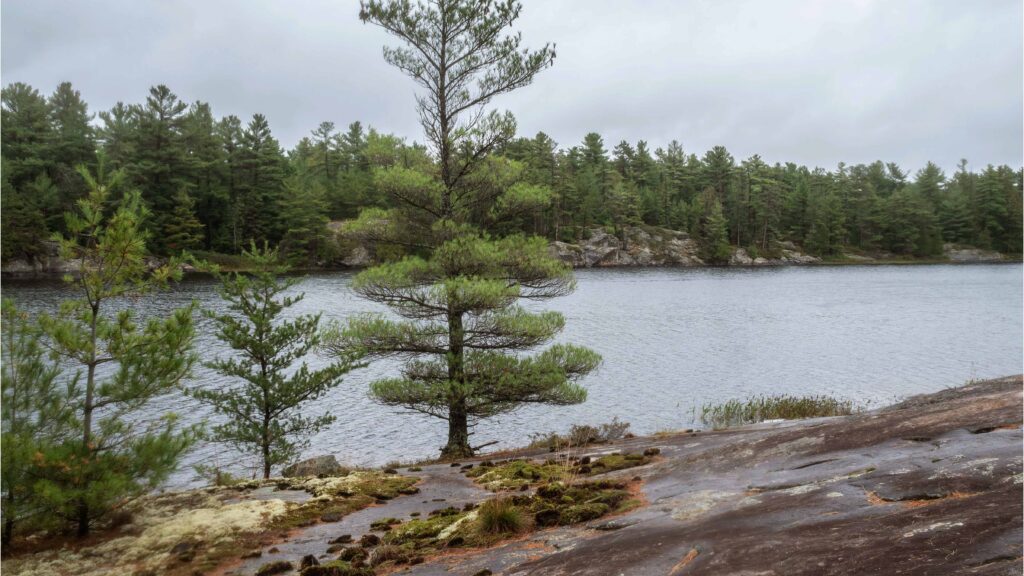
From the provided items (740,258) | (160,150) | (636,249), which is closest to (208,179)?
(160,150)

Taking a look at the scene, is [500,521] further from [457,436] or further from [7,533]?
[457,436]

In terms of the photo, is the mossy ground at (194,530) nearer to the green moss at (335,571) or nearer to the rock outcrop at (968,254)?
the green moss at (335,571)

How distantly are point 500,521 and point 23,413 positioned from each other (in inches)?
250

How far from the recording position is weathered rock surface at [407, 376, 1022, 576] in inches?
150

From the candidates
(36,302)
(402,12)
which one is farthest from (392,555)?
(36,302)

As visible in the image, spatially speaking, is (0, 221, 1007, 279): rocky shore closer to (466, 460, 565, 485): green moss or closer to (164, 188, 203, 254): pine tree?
(164, 188, 203, 254): pine tree

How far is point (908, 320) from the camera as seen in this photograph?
41156 mm

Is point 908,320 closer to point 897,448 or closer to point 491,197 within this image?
point 491,197

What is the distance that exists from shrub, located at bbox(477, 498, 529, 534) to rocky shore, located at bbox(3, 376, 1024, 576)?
0.69ft

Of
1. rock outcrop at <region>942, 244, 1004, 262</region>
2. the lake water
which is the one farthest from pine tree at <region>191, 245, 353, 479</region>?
rock outcrop at <region>942, 244, 1004, 262</region>

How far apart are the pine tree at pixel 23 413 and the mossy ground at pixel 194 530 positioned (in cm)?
65

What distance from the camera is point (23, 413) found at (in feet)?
26.6

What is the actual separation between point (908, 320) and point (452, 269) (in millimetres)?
37872

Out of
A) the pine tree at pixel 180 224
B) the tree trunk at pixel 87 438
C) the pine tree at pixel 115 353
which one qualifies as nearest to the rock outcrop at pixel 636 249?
the pine tree at pixel 180 224
